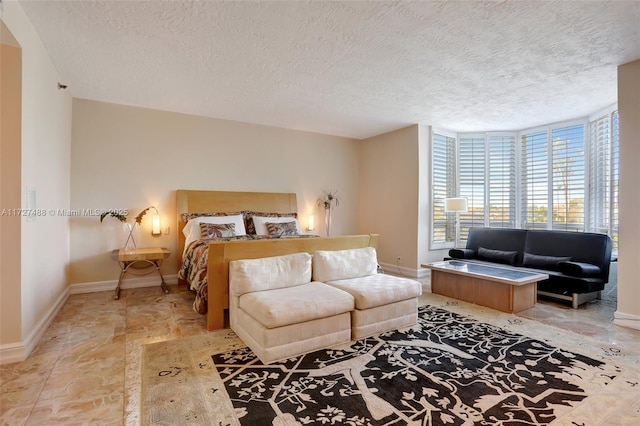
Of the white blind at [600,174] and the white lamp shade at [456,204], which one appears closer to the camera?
the white blind at [600,174]

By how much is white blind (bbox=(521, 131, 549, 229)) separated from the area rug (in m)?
3.61

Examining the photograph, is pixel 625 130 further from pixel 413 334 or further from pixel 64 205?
pixel 64 205

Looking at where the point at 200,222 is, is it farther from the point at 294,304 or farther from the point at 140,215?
the point at 294,304

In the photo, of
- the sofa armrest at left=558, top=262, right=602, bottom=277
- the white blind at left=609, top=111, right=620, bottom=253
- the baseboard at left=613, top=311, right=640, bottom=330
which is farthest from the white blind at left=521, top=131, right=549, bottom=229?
the baseboard at left=613, top=311, right=640, bottom=330

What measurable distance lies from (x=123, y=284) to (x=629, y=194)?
632cm

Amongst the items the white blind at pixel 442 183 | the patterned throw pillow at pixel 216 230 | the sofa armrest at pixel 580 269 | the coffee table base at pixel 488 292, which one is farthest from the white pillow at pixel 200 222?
the sofa armrest at pixel 580 269

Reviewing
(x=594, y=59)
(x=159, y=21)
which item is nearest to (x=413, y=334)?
(x=594, y=59)

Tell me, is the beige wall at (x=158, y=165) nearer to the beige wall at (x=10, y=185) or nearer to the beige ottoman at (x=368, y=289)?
the beige wall at (x=10, y=185)

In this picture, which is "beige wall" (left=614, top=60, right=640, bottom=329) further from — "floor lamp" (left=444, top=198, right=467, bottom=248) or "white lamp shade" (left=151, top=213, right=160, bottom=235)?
"white lamp shade" (left=151, top=213, right=160, bottom=235)

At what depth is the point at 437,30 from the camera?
2.69 metres

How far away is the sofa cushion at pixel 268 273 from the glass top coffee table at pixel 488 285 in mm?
2182

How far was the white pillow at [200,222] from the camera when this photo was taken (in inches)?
179

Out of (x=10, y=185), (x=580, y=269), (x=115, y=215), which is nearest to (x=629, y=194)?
(x=580, y=269)

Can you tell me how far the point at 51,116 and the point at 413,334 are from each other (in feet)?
14.2
